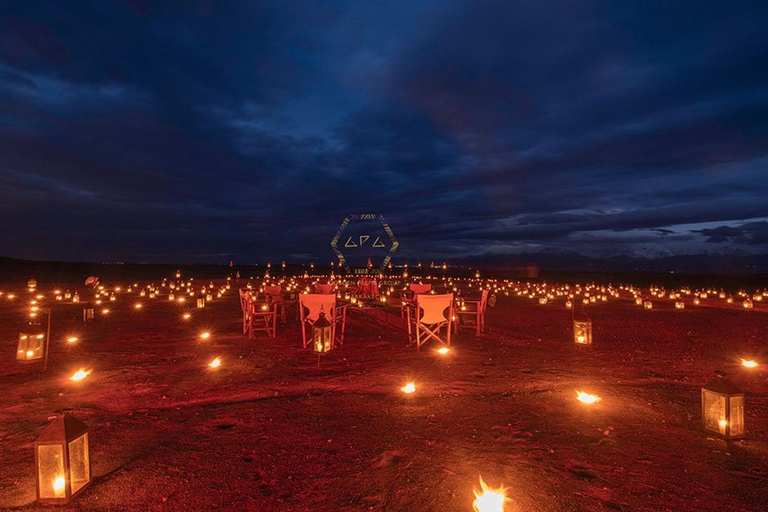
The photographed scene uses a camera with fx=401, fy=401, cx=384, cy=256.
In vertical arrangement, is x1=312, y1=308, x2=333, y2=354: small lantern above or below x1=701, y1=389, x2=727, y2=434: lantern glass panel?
above

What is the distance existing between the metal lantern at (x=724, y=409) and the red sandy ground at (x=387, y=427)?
17 centimetres

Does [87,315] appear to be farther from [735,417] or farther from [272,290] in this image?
[735,417]

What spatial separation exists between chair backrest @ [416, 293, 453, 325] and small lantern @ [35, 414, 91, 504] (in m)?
6.97

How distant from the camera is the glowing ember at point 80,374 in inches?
275

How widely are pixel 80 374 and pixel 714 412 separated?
9.55 meters

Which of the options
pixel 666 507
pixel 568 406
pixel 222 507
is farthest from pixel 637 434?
pixel 222 507

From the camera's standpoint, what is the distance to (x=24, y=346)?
7.00m

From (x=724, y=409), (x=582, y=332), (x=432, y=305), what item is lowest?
(x=582, y=332)

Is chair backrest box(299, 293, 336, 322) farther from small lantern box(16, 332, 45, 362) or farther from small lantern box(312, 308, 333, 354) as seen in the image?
small lantern box(16, 332, 45, 362)

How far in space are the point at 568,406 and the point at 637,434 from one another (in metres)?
1.02

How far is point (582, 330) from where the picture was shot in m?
9.48

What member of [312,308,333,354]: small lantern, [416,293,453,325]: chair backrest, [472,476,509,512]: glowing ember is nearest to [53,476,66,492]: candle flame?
[472,476,509,512]: glowing ember

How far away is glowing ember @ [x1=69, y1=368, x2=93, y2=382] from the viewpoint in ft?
22.9

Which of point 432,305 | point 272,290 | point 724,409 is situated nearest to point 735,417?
point 724,409
